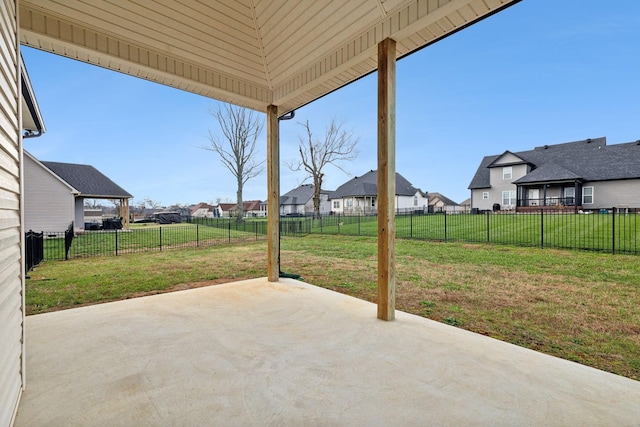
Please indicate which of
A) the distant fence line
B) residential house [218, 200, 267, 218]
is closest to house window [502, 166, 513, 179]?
the distant fence line

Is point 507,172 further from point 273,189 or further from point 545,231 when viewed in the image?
point 273,189

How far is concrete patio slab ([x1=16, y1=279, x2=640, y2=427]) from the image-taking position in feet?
4.72

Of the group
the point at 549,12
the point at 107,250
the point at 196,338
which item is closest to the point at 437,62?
the point at 549,12

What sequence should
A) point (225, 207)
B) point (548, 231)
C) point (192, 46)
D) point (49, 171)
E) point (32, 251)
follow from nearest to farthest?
point (192, 46), point (32, 251), point (548, 231), point (49, 171), point (225, 207)

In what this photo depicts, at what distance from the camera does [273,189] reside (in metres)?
4.32

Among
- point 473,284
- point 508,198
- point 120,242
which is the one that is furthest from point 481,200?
point 120,242

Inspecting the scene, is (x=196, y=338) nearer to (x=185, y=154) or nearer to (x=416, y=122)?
(x=416, y=122)

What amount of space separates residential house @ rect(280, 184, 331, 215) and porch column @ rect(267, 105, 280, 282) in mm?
32284

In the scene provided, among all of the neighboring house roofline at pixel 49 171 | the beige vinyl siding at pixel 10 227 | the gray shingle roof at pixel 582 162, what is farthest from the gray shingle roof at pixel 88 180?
the gray shingle roof at pixel 582 162

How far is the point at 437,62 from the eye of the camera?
8.43m

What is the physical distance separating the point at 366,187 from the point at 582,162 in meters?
A: 16.7

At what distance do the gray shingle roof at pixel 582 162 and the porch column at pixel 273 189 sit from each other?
44.8 feet

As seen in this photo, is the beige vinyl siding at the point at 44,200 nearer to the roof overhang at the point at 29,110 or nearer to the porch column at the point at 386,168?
the roof overhang at the point at 29,110

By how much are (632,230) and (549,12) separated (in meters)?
6.24
